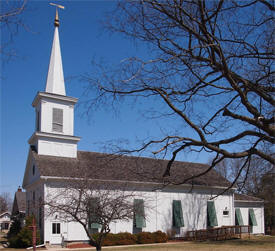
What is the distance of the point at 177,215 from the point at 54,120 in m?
12.9

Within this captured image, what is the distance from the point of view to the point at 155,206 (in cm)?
2762

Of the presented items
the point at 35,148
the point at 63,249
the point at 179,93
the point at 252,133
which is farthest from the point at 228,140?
the point at 35,148

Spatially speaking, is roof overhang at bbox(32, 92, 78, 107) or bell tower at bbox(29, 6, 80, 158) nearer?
bell tower at bbox(29, 6, 80, 158)

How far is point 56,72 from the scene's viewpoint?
30.0 m

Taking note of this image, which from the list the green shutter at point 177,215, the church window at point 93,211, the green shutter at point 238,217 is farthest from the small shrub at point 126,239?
the green shutter at point 238,217

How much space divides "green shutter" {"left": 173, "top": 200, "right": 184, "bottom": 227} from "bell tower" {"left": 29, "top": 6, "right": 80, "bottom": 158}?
9410 mm

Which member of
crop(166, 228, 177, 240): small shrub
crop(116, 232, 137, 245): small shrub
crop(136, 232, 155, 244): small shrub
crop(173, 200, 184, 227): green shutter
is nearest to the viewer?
crop(116, 232, 137, 245): small shrub

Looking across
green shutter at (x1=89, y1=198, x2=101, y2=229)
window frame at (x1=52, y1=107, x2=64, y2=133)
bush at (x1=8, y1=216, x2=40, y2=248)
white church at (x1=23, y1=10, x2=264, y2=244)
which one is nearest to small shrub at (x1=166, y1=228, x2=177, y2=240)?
white church at (x1=23, y1=10, x2=264, y2=244)

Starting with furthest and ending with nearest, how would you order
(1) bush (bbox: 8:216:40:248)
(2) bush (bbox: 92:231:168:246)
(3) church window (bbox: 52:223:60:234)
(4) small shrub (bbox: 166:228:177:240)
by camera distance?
(4) small shrub (bbox: 166:228:177:240)
(2) bush (bbox: 92:231:168:246)
(3) church window (bbox: 52:223:60:234)
(1) bush (bbox: 8:216:40:248)

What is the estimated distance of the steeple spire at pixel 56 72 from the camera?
2945 cm

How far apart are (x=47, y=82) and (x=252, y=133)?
26119mm

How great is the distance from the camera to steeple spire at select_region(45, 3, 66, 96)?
29.5 m

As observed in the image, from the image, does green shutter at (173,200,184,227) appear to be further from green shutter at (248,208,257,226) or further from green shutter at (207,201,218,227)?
green shutter at (248,208,257,226)

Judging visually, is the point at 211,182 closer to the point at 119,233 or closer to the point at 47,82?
the point at 119,233
